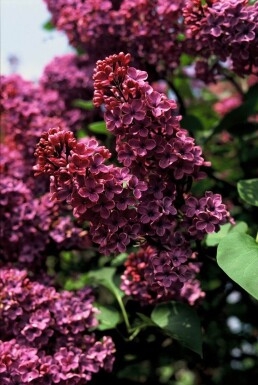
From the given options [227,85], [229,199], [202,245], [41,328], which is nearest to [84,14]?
[229,199]

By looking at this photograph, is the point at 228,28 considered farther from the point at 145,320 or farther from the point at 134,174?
the point at 145,320

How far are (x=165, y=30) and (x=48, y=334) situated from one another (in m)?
1.39

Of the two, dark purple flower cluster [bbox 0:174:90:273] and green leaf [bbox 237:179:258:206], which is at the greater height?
green leaf [bbox 237:179:258:206]

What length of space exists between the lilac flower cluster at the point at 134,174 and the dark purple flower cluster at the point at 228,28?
0.47 metres

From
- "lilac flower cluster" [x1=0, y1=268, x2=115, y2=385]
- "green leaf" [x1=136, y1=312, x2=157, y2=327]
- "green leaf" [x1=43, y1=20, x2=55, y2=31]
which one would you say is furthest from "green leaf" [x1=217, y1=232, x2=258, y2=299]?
"green leaf" [x1=43, y1=20, x2=55, y2=31]

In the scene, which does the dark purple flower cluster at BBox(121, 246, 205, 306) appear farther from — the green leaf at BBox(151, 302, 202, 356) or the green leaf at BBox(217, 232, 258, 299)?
the green leaf at BBox(217, 232, 258, 299)

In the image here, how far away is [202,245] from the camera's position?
84.8 inches

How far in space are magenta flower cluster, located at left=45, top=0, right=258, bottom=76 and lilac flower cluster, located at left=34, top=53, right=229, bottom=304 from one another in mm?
490

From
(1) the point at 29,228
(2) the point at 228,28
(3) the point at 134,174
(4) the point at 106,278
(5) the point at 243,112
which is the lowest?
(4) the point at 106,278

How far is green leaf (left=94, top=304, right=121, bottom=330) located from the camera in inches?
91.6

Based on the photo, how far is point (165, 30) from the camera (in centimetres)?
265

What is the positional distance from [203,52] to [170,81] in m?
0.44

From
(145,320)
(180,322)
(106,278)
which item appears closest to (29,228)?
(106,278)

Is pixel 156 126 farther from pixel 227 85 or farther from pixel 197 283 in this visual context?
pixel 227 85
